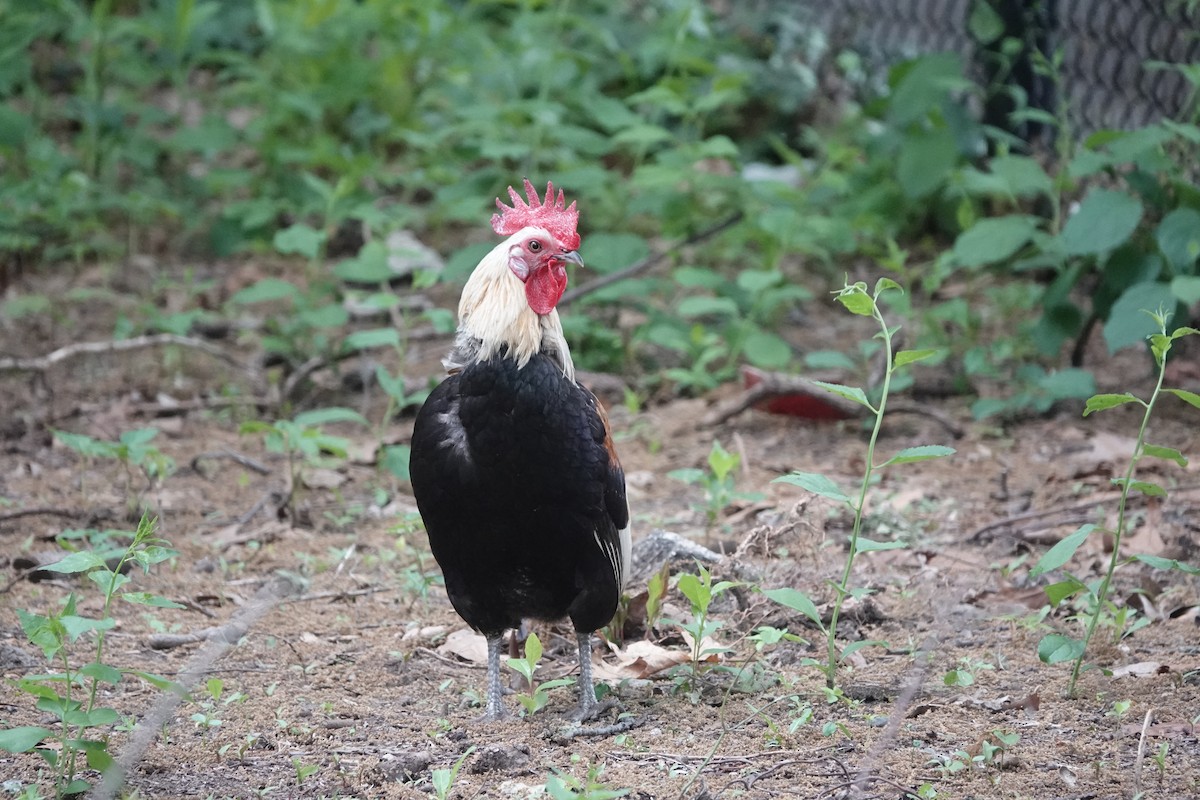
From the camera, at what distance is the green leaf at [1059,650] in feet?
10.3

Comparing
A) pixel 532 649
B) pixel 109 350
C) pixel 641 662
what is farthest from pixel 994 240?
pixel 109 350

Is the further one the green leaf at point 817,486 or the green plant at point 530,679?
the green plant at point 530,679

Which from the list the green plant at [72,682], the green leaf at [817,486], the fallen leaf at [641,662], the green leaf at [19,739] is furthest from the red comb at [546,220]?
the green leaf at [19,739]

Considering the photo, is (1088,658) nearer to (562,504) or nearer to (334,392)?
(562,504)

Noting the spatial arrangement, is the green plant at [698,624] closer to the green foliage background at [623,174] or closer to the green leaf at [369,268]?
the green foliage background at [623,174]

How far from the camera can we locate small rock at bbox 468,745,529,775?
3.07m

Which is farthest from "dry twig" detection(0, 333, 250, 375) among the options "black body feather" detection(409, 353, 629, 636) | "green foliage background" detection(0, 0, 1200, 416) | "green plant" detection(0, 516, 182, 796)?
"green plant" detection(0, 516, 182, 796)

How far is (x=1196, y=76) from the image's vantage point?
208 inches

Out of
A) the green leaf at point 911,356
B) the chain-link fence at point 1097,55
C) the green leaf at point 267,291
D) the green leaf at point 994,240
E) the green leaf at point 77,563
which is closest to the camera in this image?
the green leaf at point 77,563

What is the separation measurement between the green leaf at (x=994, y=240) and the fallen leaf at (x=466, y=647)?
294 cm

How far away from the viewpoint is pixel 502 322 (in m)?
3.47

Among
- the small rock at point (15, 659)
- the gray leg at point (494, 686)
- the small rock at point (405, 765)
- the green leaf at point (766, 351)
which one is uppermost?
the green leaf at point (766, 351)

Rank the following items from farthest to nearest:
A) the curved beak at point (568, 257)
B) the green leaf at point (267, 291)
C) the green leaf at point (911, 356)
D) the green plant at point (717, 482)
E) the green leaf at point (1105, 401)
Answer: the green leaf at point (267, 291), the green plant at point (717, 482), the curved beak at point (568, 257), the green leaf at point (911, 356), the green leaf at point (1105, 401)

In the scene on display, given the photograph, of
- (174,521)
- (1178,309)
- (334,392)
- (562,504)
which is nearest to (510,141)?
(334,392)
